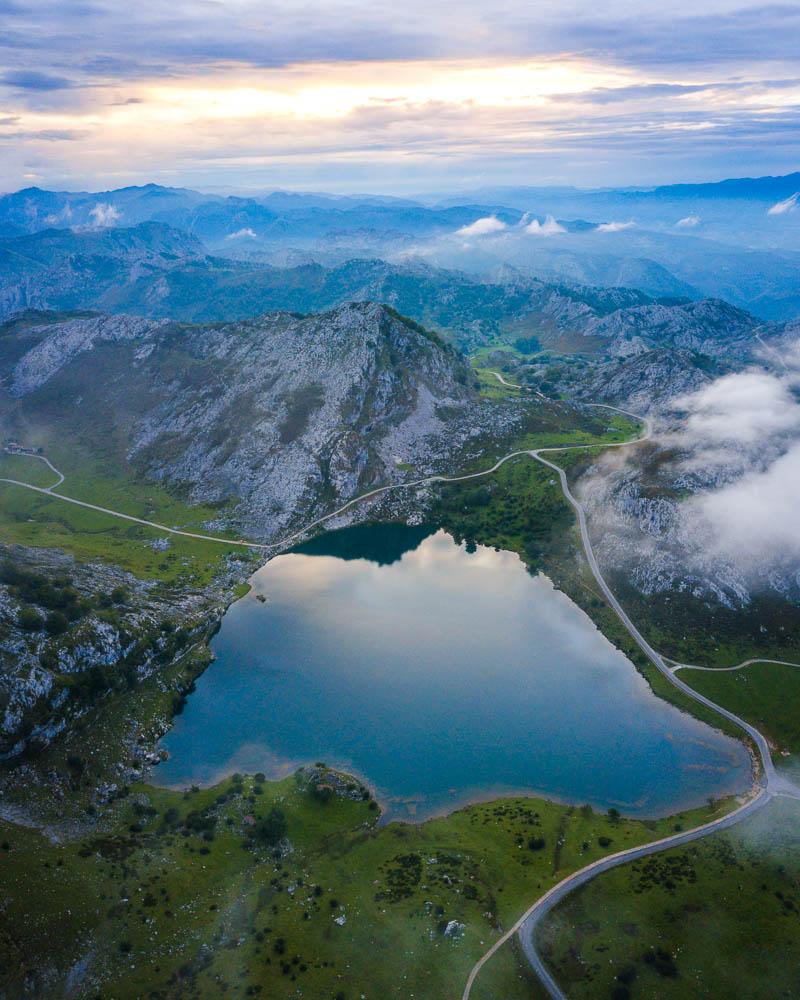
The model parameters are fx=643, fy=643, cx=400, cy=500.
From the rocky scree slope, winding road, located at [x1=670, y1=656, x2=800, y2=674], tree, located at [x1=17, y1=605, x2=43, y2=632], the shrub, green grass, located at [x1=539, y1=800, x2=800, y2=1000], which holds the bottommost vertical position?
winding road, located at [x1=670, y1=656, x2=800, y2=674]

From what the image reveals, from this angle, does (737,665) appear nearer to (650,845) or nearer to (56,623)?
(650,845)

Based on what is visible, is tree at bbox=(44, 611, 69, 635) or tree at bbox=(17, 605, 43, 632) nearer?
tree at bbox=(17, 605, 43, 632)

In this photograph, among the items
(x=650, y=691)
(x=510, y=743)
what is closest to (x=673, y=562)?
(x=650, y=691)

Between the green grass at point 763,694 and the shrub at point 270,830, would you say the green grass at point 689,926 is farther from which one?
the shrub at point 270,830

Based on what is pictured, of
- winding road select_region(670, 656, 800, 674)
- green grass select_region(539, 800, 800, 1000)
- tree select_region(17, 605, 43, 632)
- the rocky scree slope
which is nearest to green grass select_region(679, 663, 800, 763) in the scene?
winding road select_region(670, 656, 800, 674)

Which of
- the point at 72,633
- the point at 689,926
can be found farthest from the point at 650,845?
the point at 72,633

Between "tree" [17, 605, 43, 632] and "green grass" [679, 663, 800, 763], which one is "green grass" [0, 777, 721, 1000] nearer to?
"green grass" [679, 663, 800, 763]

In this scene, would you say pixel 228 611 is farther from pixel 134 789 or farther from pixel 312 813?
pixel 312 813
